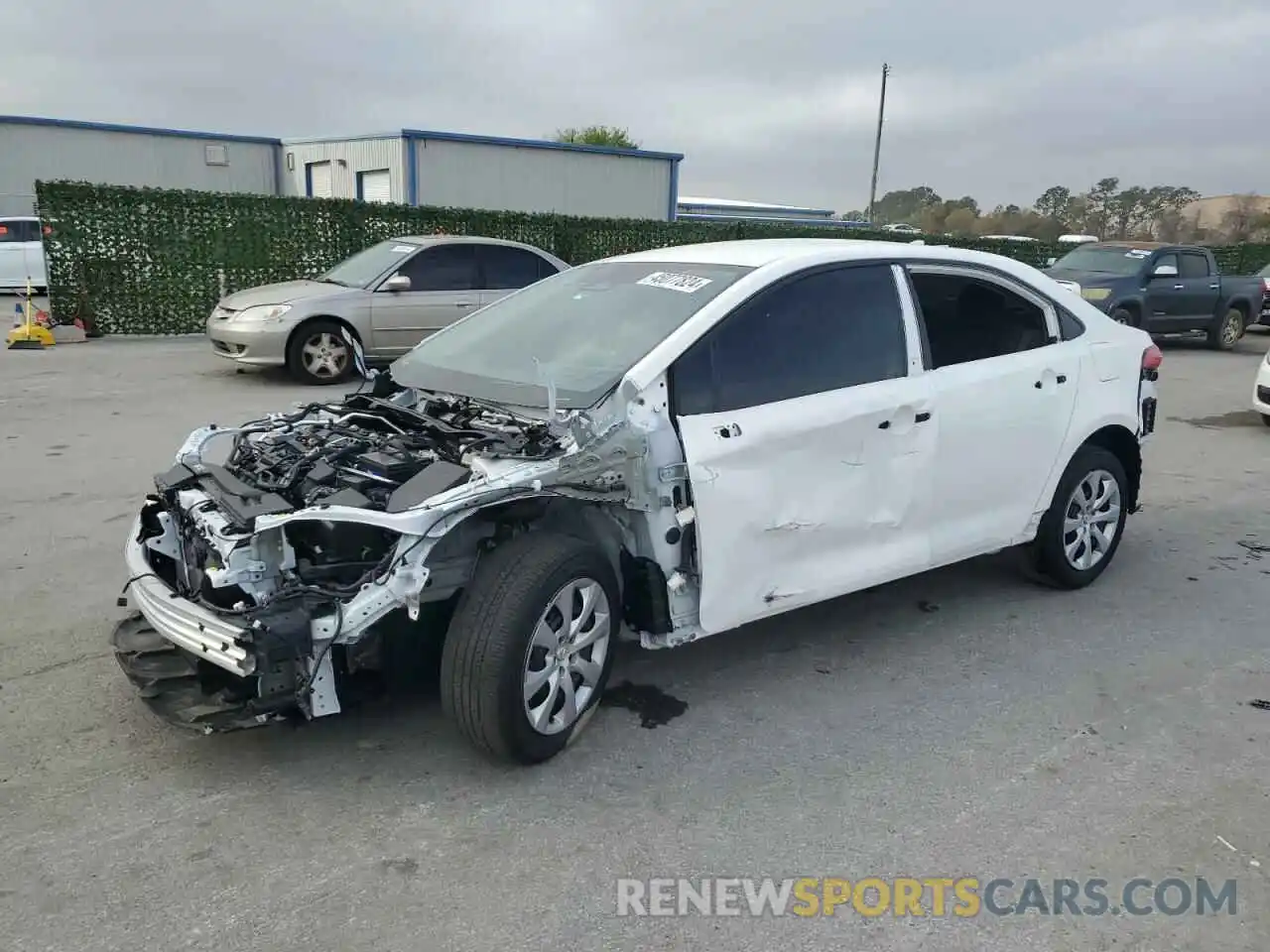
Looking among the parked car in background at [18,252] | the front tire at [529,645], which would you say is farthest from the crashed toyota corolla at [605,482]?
the parked car in background at [18,252]

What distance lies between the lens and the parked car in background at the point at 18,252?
2084cm

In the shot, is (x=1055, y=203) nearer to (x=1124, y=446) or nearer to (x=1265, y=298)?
(x=1265, y=298)

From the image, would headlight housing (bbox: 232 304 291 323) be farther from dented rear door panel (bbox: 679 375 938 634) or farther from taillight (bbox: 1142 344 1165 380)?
taillight (bbox: 1142 344 1165 380)

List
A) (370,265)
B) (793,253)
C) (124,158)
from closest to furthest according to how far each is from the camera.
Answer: (793,253) < (370,265) < (124,158)

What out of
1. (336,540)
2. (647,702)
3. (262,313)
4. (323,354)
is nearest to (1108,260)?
(323,354)

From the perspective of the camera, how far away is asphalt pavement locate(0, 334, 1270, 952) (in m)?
2.73

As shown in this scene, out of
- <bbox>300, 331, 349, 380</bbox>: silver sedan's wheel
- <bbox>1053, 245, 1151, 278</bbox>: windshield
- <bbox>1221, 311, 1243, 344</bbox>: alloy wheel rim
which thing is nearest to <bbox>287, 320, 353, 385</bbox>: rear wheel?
<bbox>300, 331, 349, 380</bbox>: silver sedan's wheel

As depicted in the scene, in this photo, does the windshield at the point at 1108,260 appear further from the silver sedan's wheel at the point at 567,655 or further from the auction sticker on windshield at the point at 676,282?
the silver sedan's wheel at the point at 567,655

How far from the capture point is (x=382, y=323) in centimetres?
1110

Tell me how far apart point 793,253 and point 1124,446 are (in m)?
2.33

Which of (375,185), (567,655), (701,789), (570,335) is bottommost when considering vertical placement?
(701,789)

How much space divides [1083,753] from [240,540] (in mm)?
2975

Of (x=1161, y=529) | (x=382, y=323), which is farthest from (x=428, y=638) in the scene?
(x=382, y=323)

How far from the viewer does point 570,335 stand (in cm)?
425
